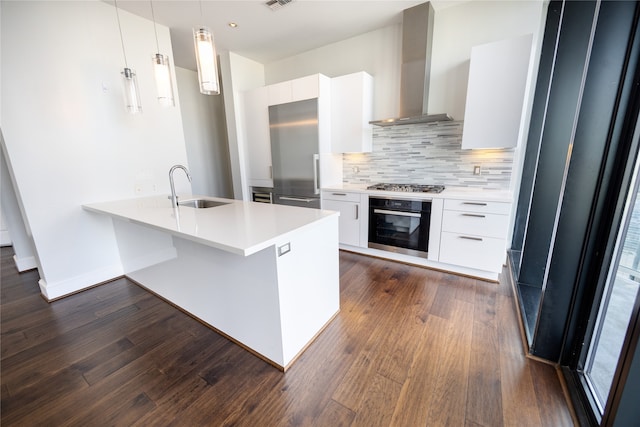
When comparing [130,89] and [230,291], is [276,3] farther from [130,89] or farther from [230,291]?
[230,291]

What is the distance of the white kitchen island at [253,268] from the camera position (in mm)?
1406

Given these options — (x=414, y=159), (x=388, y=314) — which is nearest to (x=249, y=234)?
(x=388, y=314)

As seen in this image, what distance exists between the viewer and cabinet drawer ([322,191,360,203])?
3119mm

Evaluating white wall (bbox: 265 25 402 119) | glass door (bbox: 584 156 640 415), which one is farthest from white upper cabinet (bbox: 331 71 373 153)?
glass door (bbox: 584 156 640 415)

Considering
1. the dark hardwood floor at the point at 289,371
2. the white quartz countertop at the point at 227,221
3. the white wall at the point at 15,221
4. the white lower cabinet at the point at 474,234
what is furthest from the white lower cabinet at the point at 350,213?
the white wall at the point at 15,221

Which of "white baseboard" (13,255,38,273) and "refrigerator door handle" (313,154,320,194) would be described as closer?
"white baseboard" (13,255,38,273)

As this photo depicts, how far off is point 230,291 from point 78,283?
6.68ft

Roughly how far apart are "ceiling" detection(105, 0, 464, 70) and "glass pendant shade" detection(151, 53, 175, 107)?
0.58m

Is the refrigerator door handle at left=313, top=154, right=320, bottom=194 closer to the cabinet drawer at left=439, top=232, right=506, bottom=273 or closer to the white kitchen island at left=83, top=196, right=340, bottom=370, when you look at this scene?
the white kitchen island at left=83, top=196, right=340, bottom=370

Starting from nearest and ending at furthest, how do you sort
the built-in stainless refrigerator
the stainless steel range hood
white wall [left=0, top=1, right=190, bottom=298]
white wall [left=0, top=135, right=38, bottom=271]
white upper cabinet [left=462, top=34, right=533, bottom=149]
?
white wall [left=0, top=1, right=190, bottom=298], white upper cabinet [left=462, top=34, right=533, bottom=149], the stainless steel range hood, white wall [left=0, top=135, right=38, bottom=271], the built-in stainless refrigerator

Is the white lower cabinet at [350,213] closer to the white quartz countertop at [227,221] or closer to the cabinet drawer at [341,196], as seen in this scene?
the cabinet drawer at [341,196]

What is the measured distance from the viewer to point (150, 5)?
8.15 ft

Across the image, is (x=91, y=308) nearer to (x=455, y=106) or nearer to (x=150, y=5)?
(x=150, y=5)

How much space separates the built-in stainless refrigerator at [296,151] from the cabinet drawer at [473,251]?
163 cm
